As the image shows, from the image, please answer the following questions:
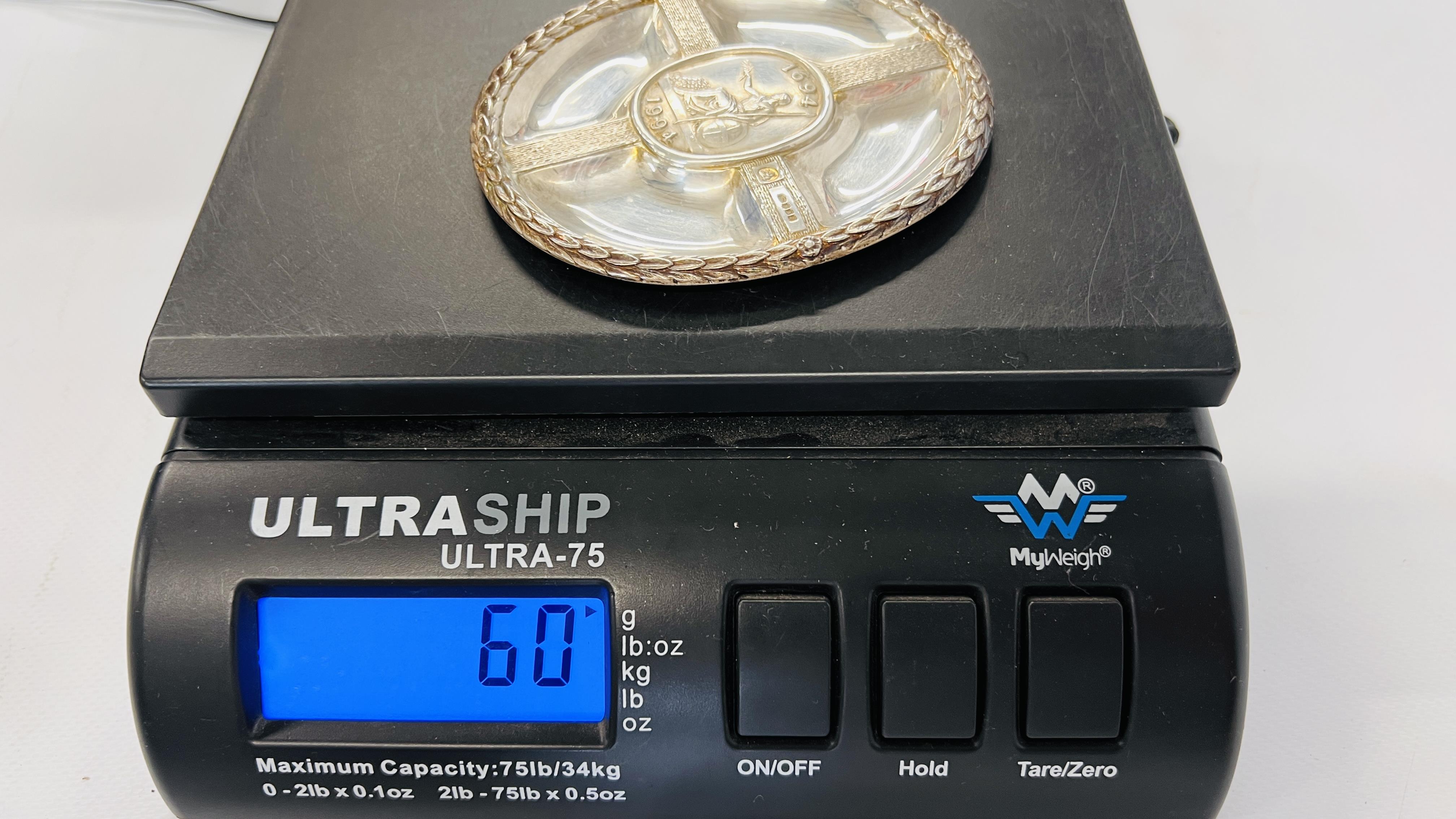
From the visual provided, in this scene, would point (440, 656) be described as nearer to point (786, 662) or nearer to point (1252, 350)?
point (786, 662)

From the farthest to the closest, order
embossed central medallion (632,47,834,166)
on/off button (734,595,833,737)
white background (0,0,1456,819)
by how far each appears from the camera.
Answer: white background (0,0,1456,819)
embossed central medallion (632,47,834,166)
on/off button (734,595,833,737)

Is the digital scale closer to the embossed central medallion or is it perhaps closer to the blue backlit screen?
the blue backlit screen

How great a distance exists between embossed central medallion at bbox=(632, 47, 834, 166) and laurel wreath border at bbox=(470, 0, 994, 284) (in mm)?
88

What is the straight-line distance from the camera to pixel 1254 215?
1174 mm

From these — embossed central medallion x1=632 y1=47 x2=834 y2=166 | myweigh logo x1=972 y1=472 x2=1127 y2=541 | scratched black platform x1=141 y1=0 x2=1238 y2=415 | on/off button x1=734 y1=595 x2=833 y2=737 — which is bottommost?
on/off button x1=734 y1=595 x2=833 y2=737

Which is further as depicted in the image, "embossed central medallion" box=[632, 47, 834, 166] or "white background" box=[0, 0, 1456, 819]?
"white background" box=[0, 0, 1456, 819]

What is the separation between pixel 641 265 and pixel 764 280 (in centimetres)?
7

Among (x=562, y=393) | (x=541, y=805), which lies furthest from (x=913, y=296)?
(x=541, y=805)

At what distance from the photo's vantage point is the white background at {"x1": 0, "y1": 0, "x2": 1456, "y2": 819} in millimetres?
853

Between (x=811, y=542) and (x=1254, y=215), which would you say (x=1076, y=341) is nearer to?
(x=811, y=542)

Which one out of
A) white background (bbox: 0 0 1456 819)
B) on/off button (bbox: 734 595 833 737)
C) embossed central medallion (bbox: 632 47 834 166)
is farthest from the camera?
white background (bbox: 0 0 1456 819)

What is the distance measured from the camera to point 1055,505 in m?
0.66

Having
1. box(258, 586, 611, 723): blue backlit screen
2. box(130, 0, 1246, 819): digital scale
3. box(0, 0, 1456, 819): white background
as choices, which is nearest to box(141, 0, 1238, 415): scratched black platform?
box(130, 0, 1246, 819): digital scale

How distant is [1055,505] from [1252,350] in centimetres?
53
